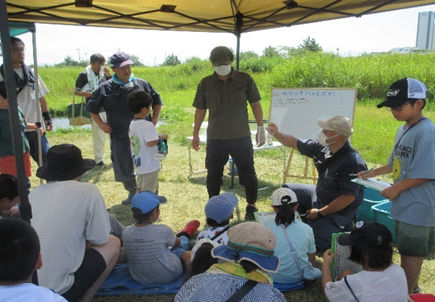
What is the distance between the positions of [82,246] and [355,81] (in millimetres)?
14331

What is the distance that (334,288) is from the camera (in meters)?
1.80

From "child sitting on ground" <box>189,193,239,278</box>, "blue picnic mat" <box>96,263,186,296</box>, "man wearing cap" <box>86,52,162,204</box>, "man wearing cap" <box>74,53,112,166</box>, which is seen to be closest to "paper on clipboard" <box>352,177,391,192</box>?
"child sitting on ground" <box>189,193,239,278</box>

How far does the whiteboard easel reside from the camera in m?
4.20

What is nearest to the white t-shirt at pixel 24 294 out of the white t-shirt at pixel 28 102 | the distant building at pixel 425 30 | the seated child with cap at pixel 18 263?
the seated child with cap at pixel 18 263

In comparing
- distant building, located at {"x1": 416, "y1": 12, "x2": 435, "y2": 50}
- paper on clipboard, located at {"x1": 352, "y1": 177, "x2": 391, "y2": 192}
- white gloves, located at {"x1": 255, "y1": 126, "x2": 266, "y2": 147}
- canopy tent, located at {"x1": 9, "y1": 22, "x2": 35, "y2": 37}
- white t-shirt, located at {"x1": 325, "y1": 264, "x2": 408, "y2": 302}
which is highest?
distant building, located at {"x1": 416, "y1": 12, "x2": 435, "y2": 50}

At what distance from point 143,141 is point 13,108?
6.41 ft

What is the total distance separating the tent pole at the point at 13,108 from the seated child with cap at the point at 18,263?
366mm

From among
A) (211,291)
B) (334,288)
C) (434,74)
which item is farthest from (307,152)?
(434,74)

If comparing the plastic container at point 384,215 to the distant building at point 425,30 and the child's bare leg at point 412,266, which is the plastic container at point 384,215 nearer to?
the child's bare leg at point 412,266

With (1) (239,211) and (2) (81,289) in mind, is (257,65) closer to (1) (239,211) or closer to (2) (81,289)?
(1) (239,211)

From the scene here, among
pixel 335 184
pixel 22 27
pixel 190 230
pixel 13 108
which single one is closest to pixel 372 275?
pixel 335 184

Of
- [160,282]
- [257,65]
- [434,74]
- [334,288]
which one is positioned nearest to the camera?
[334,288]

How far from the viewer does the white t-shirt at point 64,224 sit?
6.19ft

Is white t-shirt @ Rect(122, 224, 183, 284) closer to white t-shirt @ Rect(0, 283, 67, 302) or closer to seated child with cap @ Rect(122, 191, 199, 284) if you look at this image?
seated child with cap @ Rect(122, 191, 199, 284)
